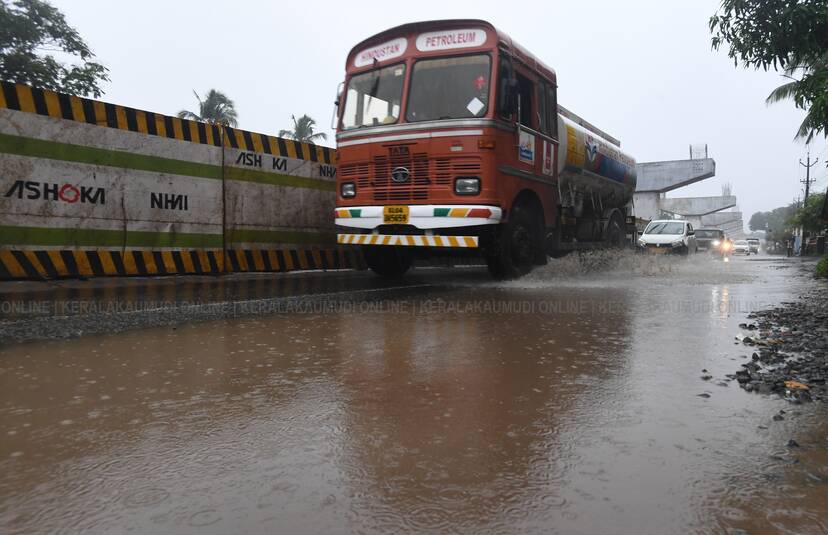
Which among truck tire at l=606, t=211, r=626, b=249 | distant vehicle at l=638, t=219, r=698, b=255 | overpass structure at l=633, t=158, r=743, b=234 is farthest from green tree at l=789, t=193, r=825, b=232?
truck tire at l=606, t=211, r=626, b=249

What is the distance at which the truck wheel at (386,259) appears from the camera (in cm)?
894

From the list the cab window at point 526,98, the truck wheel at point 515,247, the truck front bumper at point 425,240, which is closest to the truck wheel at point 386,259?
the truck front bumper at point 425,240

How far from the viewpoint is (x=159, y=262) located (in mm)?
7621

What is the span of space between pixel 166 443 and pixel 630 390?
2.21 meters

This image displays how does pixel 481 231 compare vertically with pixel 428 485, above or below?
above

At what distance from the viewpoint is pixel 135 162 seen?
7.43m

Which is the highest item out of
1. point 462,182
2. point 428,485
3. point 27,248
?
point 462,182

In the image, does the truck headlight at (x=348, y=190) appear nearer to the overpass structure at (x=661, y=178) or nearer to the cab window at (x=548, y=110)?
the cab window at (x=548, y=110)

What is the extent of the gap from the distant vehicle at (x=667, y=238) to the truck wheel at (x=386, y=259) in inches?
446

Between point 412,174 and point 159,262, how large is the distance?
3726mm

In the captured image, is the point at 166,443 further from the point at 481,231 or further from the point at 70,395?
the point at 481,231

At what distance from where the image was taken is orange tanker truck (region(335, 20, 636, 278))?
719 centimetres

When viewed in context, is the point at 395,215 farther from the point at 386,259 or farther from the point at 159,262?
the point at 159,262

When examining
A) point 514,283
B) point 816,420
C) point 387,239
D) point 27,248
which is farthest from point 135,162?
point 816,420
